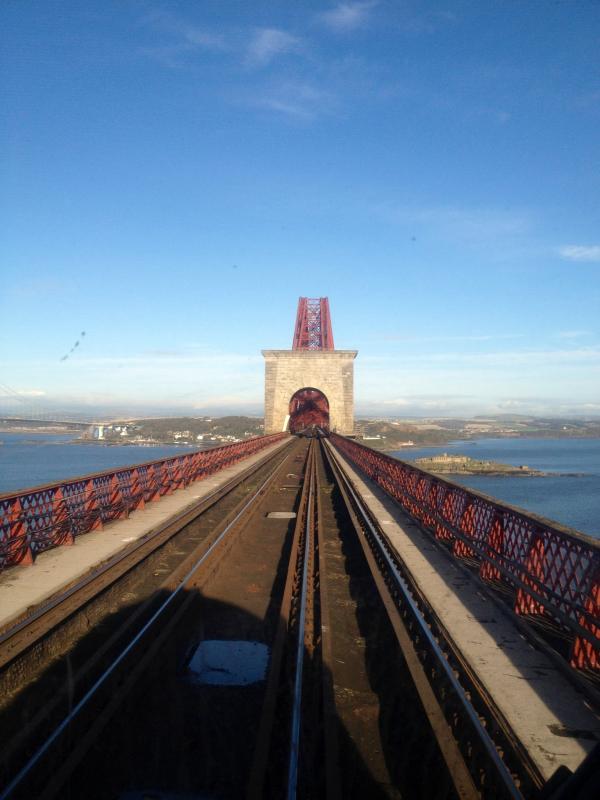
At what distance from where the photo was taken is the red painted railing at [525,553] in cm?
427

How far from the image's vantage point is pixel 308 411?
66.3 metres

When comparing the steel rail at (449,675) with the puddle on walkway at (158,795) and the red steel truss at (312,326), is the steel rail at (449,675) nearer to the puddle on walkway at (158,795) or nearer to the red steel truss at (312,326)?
the puddle on walkway at (158,795)

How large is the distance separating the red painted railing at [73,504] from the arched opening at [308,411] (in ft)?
150

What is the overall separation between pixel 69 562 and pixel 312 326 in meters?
46.9

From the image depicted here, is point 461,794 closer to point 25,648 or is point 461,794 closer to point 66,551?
point 25,648

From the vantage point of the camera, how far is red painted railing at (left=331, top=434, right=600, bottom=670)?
427cm

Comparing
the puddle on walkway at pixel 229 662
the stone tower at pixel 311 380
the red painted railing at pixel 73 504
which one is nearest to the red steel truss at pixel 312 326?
the stone tower at pixel 311 380

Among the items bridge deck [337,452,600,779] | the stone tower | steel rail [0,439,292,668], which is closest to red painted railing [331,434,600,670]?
bridge deck [337,452,600,779]

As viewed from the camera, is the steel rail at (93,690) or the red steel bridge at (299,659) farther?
the red steel bridge at (299,659)

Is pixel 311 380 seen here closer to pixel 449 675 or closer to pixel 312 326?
pixel 312 326

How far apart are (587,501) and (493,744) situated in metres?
35.4

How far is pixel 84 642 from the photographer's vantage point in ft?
16.2

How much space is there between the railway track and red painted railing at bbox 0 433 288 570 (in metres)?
1.51

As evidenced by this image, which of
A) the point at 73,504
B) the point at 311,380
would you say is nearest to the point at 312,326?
the point at 311,380
